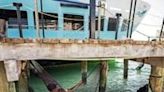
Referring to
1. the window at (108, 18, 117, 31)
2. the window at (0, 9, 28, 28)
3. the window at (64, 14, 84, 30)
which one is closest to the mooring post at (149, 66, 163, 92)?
the window at (0, 9, 28, 28)

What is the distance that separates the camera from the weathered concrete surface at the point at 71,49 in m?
4.02

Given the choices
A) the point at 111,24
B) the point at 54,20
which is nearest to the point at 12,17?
the point at 54,20

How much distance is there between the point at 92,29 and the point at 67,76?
11.2 meters

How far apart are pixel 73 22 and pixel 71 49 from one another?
31.9 feet

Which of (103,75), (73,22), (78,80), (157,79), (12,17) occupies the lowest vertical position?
(78,80)

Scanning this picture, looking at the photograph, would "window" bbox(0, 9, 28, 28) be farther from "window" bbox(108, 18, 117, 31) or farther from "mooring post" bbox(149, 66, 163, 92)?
"mooring post" bbox(149, 66, 163, 92)

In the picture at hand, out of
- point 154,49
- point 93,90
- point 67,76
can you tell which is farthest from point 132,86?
point 154,49

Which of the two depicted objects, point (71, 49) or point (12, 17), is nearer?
point (71, 49)

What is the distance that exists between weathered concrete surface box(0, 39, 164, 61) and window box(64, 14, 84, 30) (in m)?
8.58

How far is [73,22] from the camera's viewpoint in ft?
46.0

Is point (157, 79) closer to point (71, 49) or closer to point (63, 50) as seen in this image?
point (71, 49)

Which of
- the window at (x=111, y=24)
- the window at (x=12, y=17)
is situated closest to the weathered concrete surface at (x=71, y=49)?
the window at (x=12, y=17)

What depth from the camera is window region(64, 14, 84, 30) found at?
44.2 ft

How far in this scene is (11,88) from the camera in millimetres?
4395
